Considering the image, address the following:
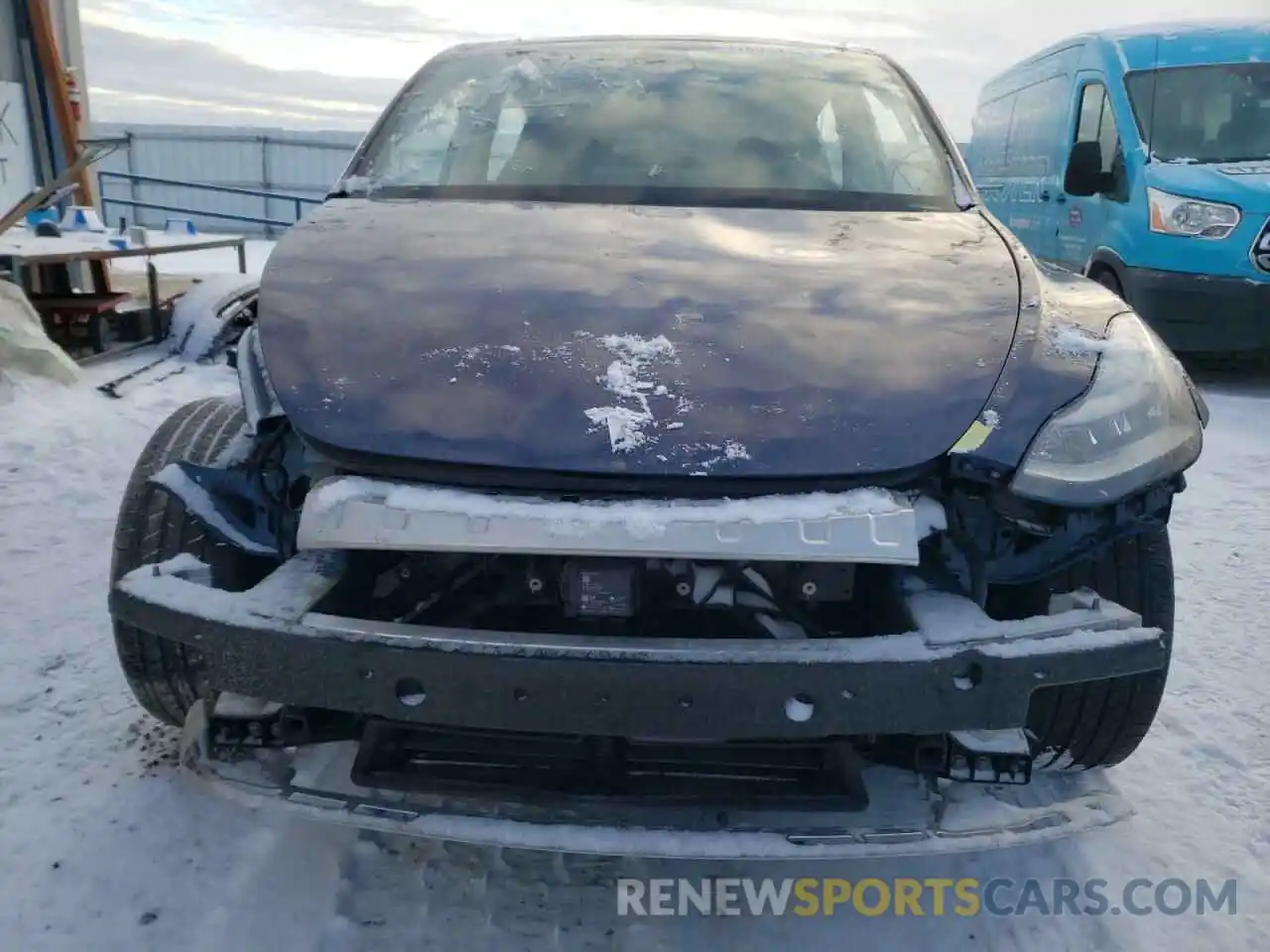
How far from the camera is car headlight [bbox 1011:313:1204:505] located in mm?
1725

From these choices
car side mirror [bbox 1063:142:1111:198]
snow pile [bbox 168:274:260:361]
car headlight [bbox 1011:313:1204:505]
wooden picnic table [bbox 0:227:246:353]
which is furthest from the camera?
snow pile [bbox 168:274:260:361]

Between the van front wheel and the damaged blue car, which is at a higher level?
the damaged blue car

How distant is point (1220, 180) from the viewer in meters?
6.19

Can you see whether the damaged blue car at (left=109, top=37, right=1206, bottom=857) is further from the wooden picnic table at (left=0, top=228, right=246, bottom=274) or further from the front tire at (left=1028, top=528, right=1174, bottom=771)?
the wooden picnic table at (left=0, top=228, right=246, bottom=274)

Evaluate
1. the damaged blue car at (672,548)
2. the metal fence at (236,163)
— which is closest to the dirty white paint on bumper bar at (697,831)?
the damaged blue car at (672,548)

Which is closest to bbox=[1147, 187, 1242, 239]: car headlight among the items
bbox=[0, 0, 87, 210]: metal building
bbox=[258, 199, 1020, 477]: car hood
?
bbox=[258, 199, 1020, 477]: car hood

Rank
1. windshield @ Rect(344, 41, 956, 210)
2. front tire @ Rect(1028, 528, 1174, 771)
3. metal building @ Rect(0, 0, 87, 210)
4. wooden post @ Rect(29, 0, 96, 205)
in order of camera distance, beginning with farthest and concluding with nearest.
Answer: wooden post @ Rect(29, 0, 96, 205), metal building @ Rect(0, 0, 87, 210), windshield @ Rect(344, 41, 956, 210), front tire @ Rect(1028, 528, 1174, 771)

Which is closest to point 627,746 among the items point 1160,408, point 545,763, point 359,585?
point 545,763

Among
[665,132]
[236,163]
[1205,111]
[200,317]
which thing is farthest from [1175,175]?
[236,163]

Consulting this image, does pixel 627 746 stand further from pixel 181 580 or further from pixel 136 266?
pixel 136 266

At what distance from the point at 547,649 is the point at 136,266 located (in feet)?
44.0

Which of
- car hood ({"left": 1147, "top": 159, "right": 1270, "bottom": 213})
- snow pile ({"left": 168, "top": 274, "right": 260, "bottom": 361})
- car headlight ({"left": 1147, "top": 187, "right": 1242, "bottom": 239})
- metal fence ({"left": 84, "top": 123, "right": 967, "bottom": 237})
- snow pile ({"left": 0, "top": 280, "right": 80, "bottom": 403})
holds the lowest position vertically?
metal fence ({"left": 84, "top": 123, "right": 967, "bottom": 237})

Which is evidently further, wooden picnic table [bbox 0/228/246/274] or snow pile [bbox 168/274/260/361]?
snow pile [bbox 168/274/260/361]

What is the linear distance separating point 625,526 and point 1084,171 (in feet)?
15.2
